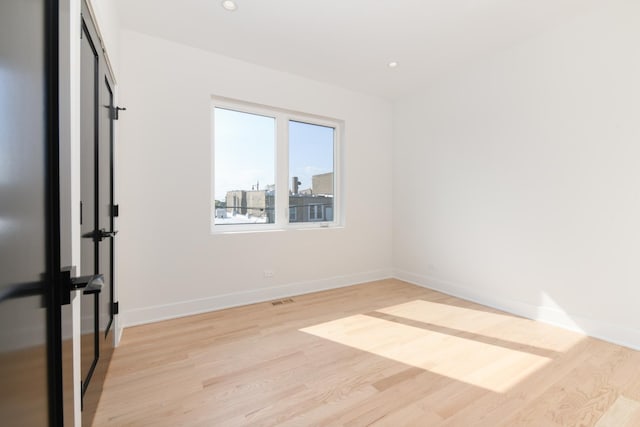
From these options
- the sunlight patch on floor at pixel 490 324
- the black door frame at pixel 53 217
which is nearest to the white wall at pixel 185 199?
the sunlight patch on floor at pixel 490 324

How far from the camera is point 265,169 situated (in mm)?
3670

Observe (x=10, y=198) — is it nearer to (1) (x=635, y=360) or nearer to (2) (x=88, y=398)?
(2) (x=88, y=398)

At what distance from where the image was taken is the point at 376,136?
4.47m

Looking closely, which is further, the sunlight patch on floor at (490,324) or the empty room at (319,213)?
the sunlight patch on floor at (490,324)

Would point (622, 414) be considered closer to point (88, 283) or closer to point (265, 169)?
point (88, 283)

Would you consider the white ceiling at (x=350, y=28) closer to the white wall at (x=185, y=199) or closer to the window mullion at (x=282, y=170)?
the white wall at (x=185, y=199)

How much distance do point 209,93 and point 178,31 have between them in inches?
23.7

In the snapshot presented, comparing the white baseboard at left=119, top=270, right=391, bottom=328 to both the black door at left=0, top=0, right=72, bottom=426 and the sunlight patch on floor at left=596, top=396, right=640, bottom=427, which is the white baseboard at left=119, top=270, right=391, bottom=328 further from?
the sunlight patch on floor at left=596, top=396, right=640, bottom=427

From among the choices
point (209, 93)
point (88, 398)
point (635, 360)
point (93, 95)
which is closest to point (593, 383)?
point (635, 360)

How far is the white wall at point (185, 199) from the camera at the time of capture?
2779 mm

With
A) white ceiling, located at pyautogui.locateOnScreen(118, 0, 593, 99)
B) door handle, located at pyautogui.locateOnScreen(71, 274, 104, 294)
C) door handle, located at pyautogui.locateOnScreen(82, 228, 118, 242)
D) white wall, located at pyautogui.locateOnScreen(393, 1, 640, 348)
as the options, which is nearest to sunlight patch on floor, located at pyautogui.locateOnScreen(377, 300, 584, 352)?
white wall, located at pyautogui.locateOnScreen(393, 1, 640, 348)

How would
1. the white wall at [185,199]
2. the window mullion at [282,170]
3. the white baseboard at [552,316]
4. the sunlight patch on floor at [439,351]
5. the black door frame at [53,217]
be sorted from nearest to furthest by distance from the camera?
the black door frame at [53,217] → the sunlight patch on floor at [439,351] → the white baseboard at [552,316] → the white wall at [185,199] → the window mullion at [282,170]

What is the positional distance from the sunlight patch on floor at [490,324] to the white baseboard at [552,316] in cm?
9

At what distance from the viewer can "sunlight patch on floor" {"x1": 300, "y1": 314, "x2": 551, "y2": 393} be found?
1.96m
